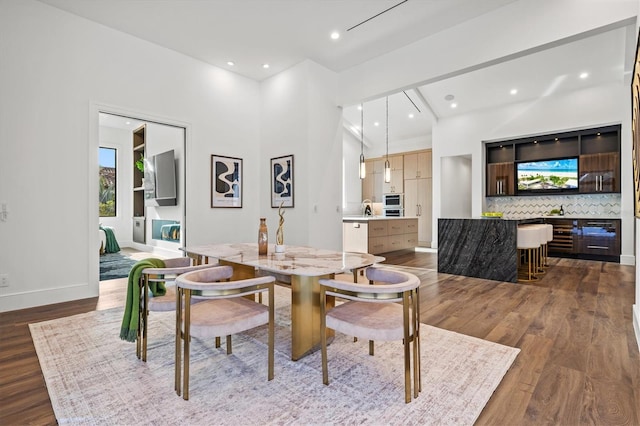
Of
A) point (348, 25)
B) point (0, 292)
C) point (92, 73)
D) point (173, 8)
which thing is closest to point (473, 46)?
point (348, 25)

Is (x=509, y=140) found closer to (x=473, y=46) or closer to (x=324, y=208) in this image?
(x=473, y=46)

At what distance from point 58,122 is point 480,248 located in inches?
221

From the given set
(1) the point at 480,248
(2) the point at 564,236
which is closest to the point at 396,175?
(2) the point at 564,236

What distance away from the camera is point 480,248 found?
459 cm

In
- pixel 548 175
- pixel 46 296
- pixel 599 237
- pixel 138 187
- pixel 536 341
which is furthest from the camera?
pixel 138 187

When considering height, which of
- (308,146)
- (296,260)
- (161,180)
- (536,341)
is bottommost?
(536,341)

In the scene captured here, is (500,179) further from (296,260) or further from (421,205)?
(296,260)

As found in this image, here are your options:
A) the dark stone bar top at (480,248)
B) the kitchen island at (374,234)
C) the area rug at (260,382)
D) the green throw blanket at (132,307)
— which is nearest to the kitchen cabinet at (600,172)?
the dark stone bar top at (480,248)

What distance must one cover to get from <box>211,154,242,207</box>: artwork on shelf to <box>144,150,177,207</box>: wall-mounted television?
5.09 feet

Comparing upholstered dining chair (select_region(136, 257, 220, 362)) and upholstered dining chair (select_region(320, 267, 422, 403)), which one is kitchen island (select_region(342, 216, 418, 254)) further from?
upholstered dining chair (select_region(136, 257, 220, 362))

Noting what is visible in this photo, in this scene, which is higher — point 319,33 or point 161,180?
point 319,33

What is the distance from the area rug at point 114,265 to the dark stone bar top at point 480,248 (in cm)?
510

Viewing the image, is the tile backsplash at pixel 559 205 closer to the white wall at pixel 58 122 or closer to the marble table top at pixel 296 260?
the marble table top at pixel 296 260

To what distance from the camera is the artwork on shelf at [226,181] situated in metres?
4.87
